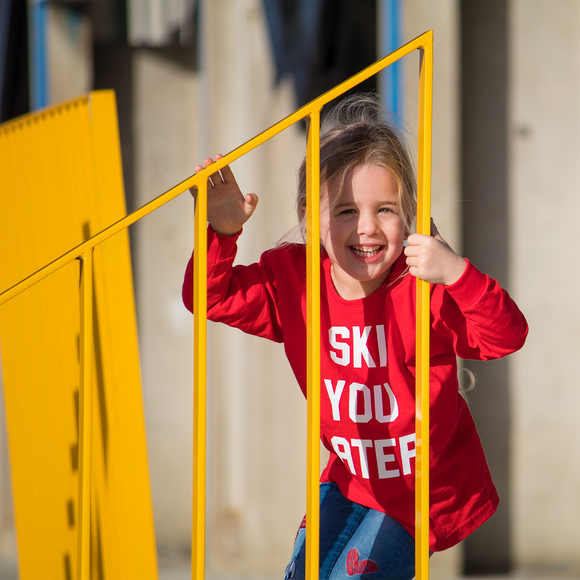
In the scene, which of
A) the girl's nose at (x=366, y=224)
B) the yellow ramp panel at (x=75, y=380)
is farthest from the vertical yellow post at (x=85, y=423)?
the girl's nose at (x=366, y=224)

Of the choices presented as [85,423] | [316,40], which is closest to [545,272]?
[316,40]

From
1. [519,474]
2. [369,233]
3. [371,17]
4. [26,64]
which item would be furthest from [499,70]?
[26,64]

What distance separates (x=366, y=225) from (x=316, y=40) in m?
2.18

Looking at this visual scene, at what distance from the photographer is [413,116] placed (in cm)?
314

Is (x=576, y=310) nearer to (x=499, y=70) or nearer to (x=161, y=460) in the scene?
(x=499, y=70)

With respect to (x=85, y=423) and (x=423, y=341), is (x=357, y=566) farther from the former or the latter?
(x=85, y=423)

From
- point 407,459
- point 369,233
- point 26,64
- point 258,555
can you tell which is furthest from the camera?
point 26,64

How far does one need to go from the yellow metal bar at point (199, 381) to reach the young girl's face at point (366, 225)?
31 cm

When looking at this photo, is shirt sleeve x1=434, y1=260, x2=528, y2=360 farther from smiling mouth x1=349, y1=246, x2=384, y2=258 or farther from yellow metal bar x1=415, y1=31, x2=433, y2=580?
smiling mouth x1=349, y1=246, x2=384, y2=258

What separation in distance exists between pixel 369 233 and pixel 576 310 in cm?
237

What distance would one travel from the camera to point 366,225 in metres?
1.19

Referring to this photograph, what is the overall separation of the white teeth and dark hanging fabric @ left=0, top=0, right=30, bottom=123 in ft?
9.90

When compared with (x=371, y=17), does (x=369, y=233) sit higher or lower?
lower

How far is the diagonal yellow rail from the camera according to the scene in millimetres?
985
